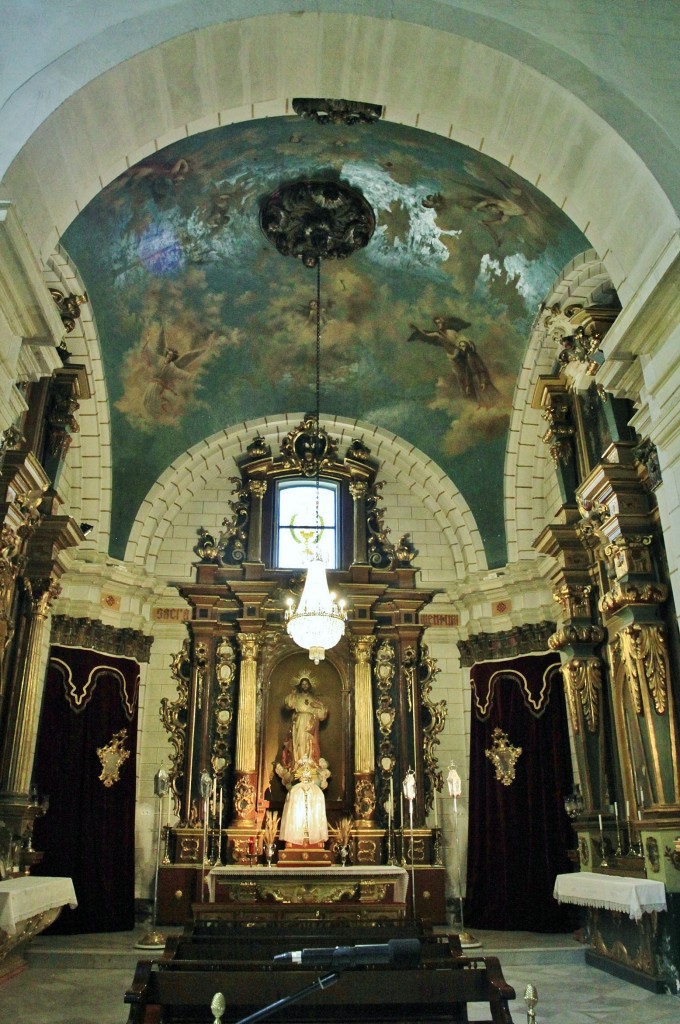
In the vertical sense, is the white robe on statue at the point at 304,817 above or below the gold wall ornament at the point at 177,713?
below

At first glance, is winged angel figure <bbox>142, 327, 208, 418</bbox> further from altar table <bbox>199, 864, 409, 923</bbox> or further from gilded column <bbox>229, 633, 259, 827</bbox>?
altar table <bbox>199, 864, 409, 923</bbox>

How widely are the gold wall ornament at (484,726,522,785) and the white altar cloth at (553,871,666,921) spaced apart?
12.6 ft

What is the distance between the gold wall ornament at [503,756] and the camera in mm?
12330

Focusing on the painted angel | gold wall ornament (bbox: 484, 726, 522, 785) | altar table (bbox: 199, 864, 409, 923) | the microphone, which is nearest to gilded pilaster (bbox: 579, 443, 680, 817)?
gold wall ornament (bbox: 484, 726, 522, 785)

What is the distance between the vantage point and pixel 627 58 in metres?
6.82

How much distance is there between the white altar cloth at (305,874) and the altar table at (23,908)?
250 cm

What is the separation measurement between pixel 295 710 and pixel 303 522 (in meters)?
3.24

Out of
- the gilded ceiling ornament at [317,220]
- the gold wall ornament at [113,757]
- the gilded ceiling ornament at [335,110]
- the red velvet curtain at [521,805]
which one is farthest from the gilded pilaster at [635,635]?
the gold wall ornament at [113,757]

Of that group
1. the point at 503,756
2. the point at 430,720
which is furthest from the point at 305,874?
the point at 430,720

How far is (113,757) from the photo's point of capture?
12.1 m

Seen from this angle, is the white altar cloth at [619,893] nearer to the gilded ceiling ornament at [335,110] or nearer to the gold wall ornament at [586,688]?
the gold wall ornament at [586,688]

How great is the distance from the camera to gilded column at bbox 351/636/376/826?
12766 mm

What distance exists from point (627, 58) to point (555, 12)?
687 millimetres

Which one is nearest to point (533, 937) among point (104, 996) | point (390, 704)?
point (390, 704)
